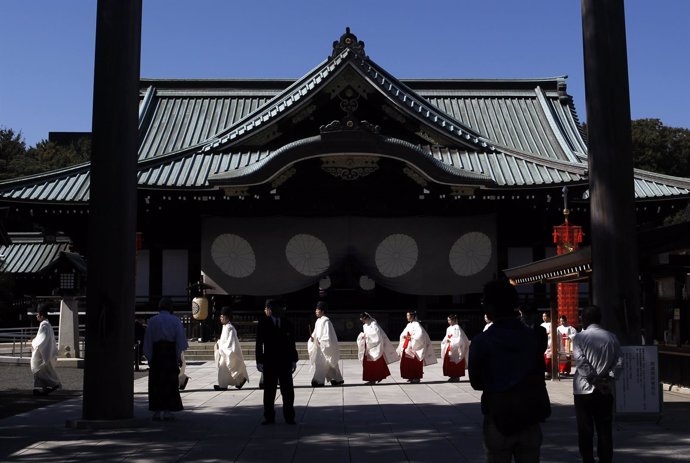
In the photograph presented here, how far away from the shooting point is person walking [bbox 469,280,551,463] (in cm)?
451

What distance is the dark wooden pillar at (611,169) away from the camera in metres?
9.68

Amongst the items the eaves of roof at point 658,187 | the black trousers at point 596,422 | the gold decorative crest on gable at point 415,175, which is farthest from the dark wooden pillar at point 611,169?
the eaves of roof at point 658,187

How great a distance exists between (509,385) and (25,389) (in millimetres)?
12604

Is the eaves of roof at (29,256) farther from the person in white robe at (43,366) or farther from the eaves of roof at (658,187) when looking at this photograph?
the eaves of roof at (658,187)

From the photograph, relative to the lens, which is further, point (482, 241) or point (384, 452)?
point (482, 241)

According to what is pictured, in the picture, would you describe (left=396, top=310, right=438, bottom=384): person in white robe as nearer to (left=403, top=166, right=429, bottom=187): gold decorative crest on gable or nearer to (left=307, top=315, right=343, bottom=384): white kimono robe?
(left=307, top=315, right=343, bottom=384): white kimono robe

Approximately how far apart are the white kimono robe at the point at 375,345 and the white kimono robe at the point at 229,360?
A: 2378mm

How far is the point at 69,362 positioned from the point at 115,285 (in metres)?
11.5

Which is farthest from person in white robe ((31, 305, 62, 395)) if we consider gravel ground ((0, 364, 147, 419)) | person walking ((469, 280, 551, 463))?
person walking ((469, 280, 551, 463))

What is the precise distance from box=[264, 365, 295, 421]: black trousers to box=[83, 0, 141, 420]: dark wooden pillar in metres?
1.55

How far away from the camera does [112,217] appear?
9406 mm

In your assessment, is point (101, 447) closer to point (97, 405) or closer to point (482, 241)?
point (97, 405)

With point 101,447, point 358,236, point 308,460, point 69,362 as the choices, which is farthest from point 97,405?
point 358,236

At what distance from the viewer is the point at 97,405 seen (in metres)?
9.16
